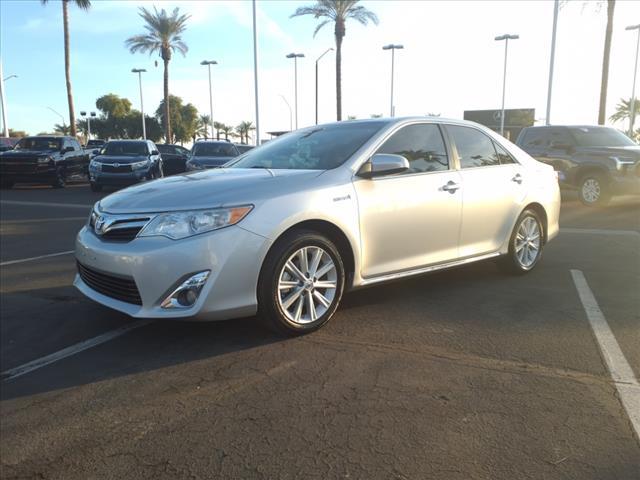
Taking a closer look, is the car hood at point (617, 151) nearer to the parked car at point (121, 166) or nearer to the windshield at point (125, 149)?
the parked car at point (121, 166)

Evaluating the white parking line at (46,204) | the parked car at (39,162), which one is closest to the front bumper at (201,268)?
the white parking line at (46,204)

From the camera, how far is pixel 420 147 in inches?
184

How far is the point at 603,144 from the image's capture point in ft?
39.5

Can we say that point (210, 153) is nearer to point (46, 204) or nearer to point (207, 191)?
point (46, 204)

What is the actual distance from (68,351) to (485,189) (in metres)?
Result: 3.72

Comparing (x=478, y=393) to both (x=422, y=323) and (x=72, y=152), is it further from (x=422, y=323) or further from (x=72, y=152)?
(x=72, y=152)

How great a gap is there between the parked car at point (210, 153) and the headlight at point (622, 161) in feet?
32.3

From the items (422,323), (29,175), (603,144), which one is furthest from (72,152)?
(422,323)

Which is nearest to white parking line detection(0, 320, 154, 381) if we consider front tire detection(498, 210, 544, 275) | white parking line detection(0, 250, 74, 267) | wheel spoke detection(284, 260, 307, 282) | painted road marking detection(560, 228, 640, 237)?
wheel spoke detection(284, 260, 307, 282)

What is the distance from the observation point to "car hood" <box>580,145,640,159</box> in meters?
11.4

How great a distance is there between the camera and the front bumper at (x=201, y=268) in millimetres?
3352

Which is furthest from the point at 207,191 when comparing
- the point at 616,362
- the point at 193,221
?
the point at 616,362

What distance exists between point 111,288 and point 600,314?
12.3 feet

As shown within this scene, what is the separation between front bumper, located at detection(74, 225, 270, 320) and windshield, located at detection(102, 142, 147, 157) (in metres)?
13.8
